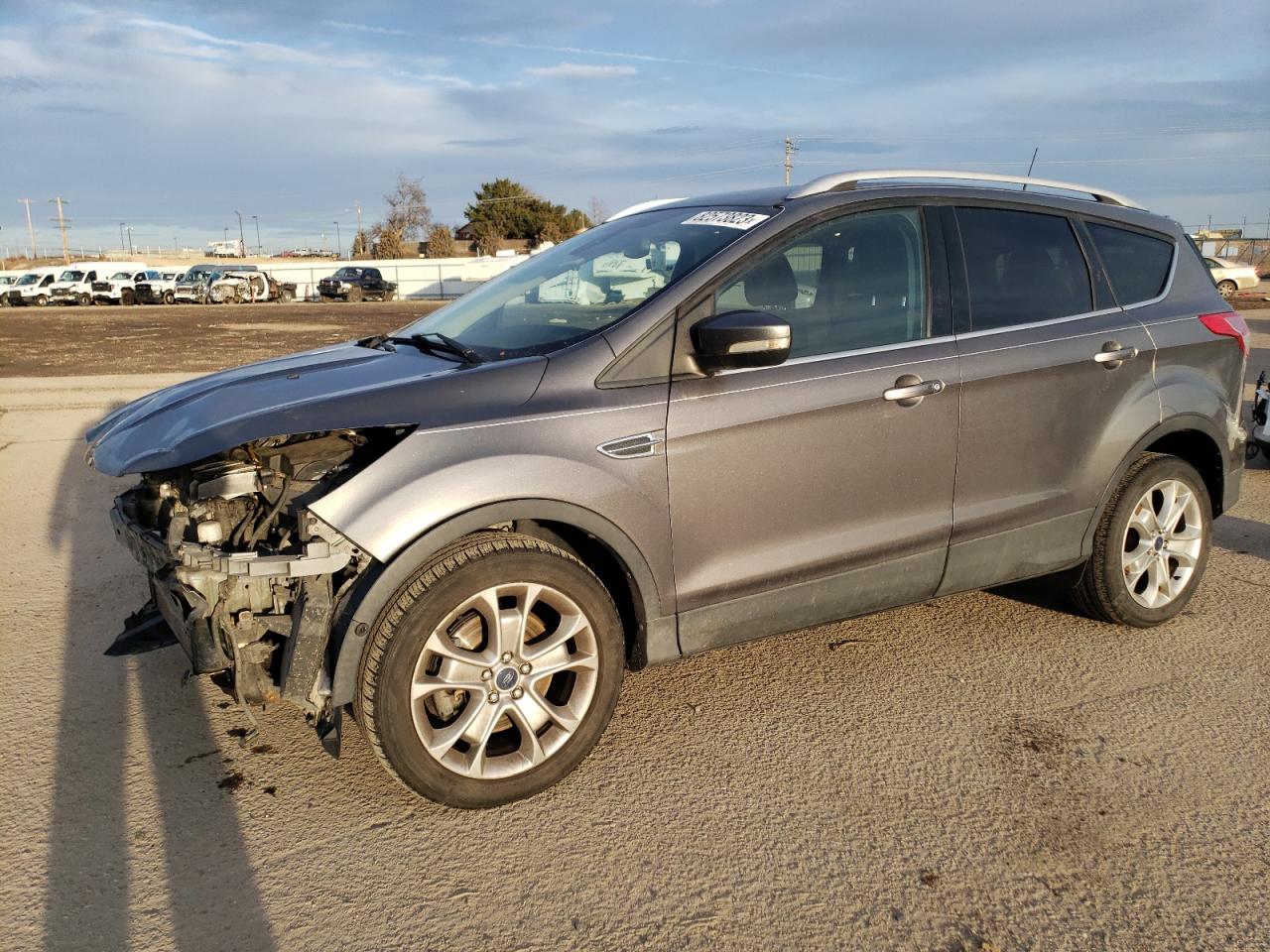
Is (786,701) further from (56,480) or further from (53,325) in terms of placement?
(53,325)

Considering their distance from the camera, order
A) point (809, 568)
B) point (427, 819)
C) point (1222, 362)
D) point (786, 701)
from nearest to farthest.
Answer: point (427, 819) → point (809, 568) → point (786, 701) → point (1222, 362)

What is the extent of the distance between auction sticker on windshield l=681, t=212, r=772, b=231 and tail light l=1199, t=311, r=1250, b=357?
2.30 m

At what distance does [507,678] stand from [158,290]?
168 feet

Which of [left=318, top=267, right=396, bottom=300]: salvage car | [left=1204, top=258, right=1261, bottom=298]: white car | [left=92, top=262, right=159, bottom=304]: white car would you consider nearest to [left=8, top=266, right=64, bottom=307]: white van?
[left=92, top=262, right=159, bottom=304]: white car

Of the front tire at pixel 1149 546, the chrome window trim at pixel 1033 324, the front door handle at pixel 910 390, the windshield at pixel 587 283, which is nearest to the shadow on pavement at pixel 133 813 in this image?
the windshield at pixel 587 283

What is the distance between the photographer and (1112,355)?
4.21 m

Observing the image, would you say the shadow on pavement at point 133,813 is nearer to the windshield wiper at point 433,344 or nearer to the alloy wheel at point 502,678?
the alloy wheel at point 502,678

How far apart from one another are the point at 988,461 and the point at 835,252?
102 cm

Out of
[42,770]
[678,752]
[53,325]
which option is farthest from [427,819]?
[53,325]

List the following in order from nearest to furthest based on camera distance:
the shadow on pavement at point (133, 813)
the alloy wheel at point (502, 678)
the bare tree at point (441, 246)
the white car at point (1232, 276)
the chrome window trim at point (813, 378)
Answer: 1. the shadow on pavement at point (133, 813)
2. the alloy wheel at point (502, 678)
3. the chrome window trim at point (813, 378)
4. the white car at point (1232, 276)
5. the bare tree at point (441, 246)

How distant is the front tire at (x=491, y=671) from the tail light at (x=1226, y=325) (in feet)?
10.4

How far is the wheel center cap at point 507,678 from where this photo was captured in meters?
3.14

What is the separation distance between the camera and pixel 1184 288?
463 cm

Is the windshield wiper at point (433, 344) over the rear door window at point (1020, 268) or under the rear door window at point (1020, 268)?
under
